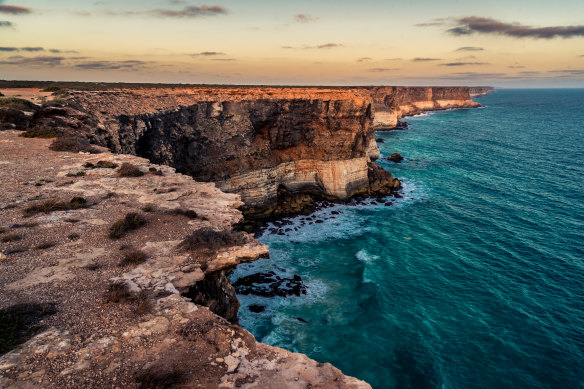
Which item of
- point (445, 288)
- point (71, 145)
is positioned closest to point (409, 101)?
point (445, 288)

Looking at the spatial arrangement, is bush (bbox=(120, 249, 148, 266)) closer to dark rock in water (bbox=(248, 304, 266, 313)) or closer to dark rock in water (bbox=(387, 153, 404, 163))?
dark rock in water (bbox=(248, 304, 266, 313))

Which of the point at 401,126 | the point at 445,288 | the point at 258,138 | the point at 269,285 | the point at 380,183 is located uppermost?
the point at 401,126

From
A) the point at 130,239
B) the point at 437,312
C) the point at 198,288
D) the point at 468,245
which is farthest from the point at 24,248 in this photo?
the point at 468,245

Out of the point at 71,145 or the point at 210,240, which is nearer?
the point at 210,240

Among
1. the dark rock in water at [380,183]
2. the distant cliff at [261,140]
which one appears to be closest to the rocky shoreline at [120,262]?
the distant cliff at [261,140]

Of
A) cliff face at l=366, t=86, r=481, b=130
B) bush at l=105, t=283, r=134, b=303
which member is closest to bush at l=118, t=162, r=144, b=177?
bush at l=105, t=283, r=134, b=303

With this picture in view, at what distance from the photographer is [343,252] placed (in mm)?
36375

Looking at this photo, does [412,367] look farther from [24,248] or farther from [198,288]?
[24,248]

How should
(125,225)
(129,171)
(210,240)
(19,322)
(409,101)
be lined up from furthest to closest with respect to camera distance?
(409,101) → (129,171) → (125,225) → (210,240) → (19,322)

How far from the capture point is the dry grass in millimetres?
13859

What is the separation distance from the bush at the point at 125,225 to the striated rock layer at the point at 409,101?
374 ft

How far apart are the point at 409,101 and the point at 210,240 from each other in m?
169

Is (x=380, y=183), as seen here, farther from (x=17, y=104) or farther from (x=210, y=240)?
(x=17, y=104)

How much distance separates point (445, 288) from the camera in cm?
2862
